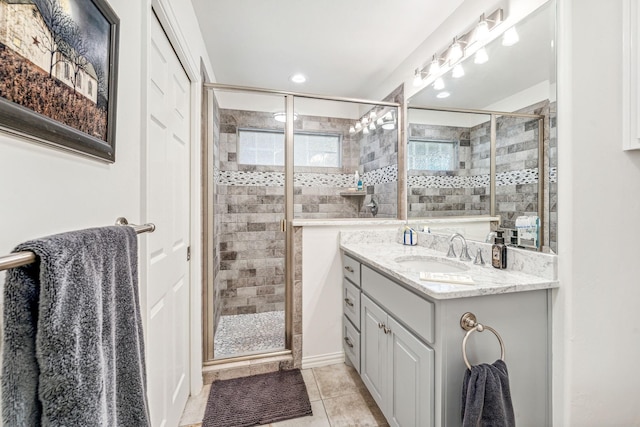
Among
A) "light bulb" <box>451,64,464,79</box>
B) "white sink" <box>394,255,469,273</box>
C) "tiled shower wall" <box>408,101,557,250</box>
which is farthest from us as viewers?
"light bulb" <box>451,64,464,79</box>

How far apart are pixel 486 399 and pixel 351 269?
1064mm

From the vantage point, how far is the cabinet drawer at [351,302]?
1847 millimetres

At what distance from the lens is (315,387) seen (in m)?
1.86

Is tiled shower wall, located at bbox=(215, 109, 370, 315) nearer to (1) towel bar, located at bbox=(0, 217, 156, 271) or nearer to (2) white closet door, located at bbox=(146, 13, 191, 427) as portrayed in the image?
(2) white closet door, located at bbox=(146, 13, 191, 427)

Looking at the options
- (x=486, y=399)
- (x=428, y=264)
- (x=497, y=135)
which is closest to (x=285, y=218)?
(x=428, y=264)

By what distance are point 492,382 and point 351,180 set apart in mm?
2203

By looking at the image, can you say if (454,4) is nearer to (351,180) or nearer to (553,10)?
(553,10)

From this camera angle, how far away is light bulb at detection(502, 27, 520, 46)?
54.4 inches

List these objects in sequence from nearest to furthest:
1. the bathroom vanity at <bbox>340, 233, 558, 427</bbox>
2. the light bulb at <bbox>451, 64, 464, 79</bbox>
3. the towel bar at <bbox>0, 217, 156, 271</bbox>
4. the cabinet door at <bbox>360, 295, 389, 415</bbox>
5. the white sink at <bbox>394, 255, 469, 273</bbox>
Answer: the towel bar at <bbox>0, 217, 156, 271</bbox> → the bathroom vanity at <bbox>340, 233, 558, 427</bbox> → the cabinet door at <bbox>360, 295, 389, 415</bbox> → the white sink at <bbox>394, 255, 469, 273</bbox> → the light bulb at <bbox>451, 64, 464, 79</bbox>

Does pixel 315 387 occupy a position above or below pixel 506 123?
below

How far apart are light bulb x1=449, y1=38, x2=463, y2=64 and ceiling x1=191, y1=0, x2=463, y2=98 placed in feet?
0.81

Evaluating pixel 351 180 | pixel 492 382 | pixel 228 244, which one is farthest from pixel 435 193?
pixel 228 244

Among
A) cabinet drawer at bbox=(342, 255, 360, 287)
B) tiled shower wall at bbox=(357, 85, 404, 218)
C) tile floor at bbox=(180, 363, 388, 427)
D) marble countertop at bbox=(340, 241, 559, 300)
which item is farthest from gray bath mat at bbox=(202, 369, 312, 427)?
tiled shower wall at bbox=(357, 85, 404, 218)

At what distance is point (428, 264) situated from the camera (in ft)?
5.75
